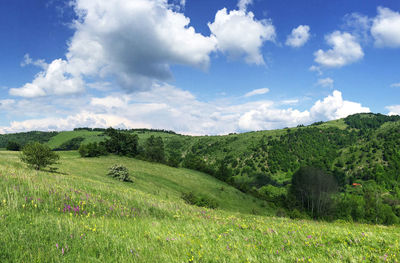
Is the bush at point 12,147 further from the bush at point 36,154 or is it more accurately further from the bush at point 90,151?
the bush at point 36,154

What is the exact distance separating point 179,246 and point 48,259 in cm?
272

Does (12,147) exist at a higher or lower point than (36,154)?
lower

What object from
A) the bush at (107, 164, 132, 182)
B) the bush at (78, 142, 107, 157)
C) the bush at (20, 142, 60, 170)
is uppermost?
the bush at (20, 142, 60, 170)

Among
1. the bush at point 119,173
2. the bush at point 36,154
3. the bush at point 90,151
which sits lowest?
the bush at point 119,173

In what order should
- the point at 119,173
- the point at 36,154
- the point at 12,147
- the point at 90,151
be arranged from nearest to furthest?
the point at 36,154 → the point at 119,173 → the point at 90,151 → the point at 12,147

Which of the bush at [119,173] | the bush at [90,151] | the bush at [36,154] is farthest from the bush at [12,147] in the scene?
the bush at [36,154]

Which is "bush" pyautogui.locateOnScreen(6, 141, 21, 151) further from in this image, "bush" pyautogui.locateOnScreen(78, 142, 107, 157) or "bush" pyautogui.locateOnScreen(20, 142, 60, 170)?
"bush" pyautogui.locateOnScreen(20, 142, 60, 170)

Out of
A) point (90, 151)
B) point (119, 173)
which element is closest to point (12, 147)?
point (90, 151)

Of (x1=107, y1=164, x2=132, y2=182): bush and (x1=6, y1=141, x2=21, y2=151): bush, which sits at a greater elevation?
(x1=6, y1=141, x2=21, y2=151): bush

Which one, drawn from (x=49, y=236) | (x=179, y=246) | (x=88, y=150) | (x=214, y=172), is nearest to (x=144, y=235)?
(x=179, y=246)

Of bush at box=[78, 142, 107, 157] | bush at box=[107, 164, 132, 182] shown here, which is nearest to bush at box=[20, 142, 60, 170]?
bush at box=[107, 164, 132, 182]

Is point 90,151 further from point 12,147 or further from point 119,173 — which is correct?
point 12,147

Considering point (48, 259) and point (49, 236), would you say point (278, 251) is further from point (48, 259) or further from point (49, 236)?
point (49, 236)

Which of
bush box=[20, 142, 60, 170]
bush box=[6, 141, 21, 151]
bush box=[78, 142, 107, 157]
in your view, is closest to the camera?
bush box=[20, 142, 60, 170]
